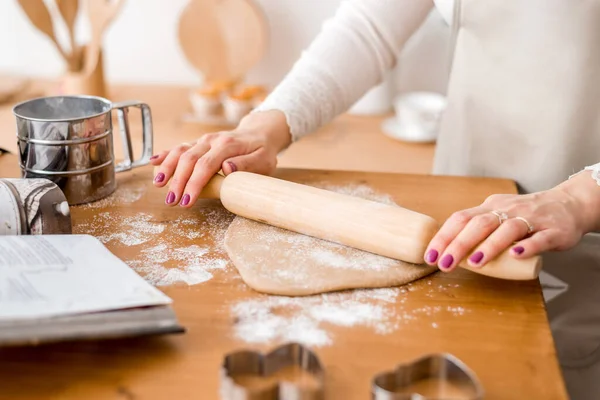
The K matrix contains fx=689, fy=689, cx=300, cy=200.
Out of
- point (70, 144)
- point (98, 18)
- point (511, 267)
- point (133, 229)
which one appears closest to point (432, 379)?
point (511, 267)

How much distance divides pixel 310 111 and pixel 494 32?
30cm

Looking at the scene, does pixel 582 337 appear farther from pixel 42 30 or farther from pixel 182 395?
pixel 42 30

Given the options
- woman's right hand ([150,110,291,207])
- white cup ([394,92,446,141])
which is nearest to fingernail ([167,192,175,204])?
woman's right hand ([150,110,291,207])

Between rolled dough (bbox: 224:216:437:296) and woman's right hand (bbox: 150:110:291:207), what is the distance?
0.34 feet

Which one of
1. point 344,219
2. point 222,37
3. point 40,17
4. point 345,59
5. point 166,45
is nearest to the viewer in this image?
point 344,219

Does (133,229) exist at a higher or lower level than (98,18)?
lower

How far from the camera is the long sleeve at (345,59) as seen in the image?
3.49ft

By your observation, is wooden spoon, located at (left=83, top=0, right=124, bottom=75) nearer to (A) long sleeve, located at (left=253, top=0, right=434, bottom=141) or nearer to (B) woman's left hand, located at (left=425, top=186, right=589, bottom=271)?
(A) long sleeve, located at (left=253, top=0, right=434, bottom=141)

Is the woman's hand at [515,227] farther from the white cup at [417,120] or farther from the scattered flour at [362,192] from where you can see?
the white cup at [417,120]

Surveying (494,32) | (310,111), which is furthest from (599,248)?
(310,111)

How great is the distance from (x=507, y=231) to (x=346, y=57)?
0.51 meters

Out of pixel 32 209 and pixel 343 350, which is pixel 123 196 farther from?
pixel 343 350

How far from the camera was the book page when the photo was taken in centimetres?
57

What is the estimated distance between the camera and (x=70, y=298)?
1.92 feet
